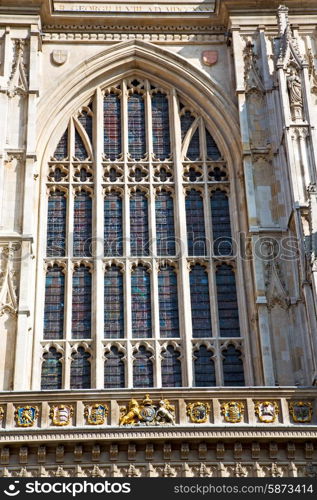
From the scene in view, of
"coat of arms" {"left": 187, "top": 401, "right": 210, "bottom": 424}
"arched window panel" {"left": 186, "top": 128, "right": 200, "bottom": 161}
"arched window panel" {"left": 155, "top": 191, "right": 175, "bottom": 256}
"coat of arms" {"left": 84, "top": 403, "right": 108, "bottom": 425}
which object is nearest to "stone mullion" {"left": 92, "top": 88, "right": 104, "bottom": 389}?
"arched window panel" {"left": 155, "top": 191, "right": 175, "bottom": 256}

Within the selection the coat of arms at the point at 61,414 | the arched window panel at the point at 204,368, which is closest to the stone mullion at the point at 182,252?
the arched window panel at the point at 204,368

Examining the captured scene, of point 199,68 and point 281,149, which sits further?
point 199,68

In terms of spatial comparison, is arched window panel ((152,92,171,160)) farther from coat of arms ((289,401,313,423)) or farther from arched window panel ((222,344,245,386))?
coat of arms ((289,401,313,423))

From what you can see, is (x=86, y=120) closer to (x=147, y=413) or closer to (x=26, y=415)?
(x=26, y=415)

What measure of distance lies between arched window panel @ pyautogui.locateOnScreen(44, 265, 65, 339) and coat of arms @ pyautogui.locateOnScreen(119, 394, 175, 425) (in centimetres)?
433

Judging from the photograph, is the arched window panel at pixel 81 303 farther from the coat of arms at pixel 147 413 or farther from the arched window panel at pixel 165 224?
the coat of arms at pixel 147 413

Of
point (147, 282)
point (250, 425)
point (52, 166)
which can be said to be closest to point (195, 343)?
point (147, 282)

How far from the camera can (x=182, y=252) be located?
27.7m

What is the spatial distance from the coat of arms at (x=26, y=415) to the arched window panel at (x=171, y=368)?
4.05 meters

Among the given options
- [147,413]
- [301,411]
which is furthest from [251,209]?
[147,413]

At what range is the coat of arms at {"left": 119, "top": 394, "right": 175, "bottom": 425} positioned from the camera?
22.6m
